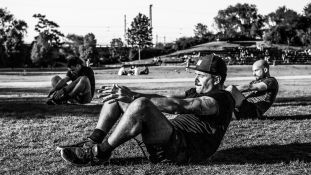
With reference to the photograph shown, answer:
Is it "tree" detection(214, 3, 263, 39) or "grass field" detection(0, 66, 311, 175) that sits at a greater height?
"tree" detection(214, 3, 263, 39)

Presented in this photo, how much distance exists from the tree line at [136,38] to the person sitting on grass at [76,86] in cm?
3194

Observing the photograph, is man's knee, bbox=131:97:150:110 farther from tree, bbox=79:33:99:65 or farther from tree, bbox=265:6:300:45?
tree, bbox=265:6:300:45

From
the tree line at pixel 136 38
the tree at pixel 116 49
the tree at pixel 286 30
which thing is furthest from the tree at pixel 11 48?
the tree at pixel 286 30

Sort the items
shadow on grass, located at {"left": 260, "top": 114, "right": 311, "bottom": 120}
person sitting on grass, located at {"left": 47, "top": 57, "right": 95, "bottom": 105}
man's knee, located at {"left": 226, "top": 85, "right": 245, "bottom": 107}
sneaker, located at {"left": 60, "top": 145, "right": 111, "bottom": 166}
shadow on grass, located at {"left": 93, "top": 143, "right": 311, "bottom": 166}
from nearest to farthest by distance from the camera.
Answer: sneaker, located at {"left": 60, "top": 145, "right": 111, "bottom": 166} → shadow on grass, located at {"left": 93, "top": 143, "right": 311, "bottom": 166} → man's knee, located at {"left": 226, "top": 85, "right": 245, "bottom": 107} → shadow on grass, located at {"left": 260, "top": 114, "right": 311, "bottom": 120} → person sitting on grass, located at {"left": 47, "top": 57, "right": 95, "bottom": 105}

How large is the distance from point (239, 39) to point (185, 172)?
98.8 meters

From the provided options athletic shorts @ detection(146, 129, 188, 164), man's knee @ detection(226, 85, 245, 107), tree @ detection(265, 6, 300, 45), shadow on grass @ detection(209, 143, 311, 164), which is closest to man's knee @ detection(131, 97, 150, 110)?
athletic shorts @ detection(146, 129, 188, 164)

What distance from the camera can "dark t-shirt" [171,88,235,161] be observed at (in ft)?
13.5

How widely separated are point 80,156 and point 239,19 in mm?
118206

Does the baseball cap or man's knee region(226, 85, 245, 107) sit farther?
man's knee region(226, 85, 245, 107)

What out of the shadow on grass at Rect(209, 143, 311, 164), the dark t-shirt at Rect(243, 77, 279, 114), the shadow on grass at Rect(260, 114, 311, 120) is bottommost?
the shadow on grass at Rect(260, 114, 311, 120)

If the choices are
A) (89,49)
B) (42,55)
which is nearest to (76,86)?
(42,55)

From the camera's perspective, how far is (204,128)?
13.7 feet

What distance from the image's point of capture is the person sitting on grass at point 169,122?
387 centimetres

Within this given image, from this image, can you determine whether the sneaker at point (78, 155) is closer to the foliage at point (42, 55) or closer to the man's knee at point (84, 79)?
the man's knee at point (84, 79)
